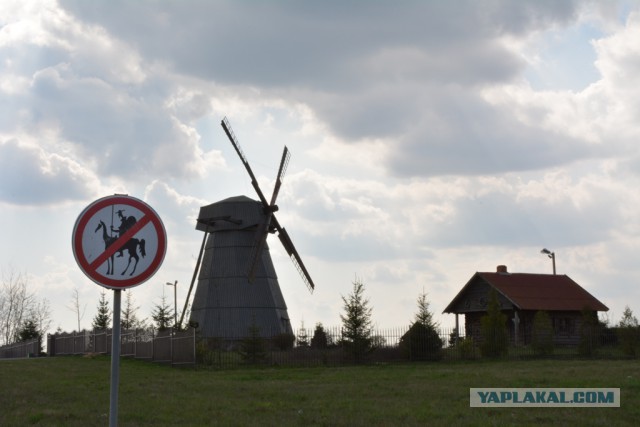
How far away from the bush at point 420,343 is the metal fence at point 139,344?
989cm

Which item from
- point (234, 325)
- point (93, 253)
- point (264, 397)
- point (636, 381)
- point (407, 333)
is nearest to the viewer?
point (93, 253)

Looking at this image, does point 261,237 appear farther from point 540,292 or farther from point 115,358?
point 115,358

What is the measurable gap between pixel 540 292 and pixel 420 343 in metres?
22.1

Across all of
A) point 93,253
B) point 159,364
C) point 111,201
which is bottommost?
point 159,364

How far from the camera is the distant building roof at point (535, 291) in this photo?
53.6m

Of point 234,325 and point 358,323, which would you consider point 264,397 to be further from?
point 234,325

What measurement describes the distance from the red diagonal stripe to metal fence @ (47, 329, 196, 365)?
25821mm

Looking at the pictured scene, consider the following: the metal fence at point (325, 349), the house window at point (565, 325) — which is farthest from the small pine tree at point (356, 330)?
the house window at point (565, 325)

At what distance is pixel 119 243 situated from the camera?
6574mm

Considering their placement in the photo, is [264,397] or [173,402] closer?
[173,402]

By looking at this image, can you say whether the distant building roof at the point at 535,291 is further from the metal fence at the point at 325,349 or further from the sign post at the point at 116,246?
the sign post at the point at 116,246

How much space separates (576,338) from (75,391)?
41600 millimetres

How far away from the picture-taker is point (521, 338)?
53.8 meters

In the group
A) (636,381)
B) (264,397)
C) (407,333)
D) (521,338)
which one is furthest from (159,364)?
(521,338)
